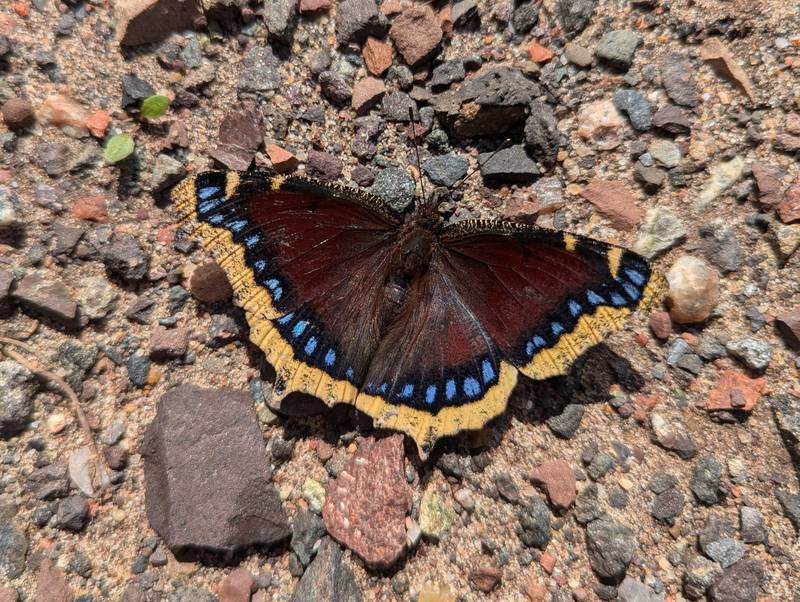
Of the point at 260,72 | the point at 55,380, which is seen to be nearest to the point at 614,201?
the point at 260,72

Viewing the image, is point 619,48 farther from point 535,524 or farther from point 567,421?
point 535,524

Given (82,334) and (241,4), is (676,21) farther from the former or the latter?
(82,334)

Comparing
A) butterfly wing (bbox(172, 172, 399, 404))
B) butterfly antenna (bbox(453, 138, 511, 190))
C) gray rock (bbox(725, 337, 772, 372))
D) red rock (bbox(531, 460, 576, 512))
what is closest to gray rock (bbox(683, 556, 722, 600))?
red rock (bbox(531, 460, 576, 512))

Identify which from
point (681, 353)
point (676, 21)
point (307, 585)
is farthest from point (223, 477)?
point (676, 21)

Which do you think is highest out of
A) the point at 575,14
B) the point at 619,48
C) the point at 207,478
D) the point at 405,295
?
the point at 575,14

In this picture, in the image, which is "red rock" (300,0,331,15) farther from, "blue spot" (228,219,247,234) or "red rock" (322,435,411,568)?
"red rock" (322,435,411,568)

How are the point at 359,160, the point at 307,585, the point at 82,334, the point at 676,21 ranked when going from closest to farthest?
1. the point at 307,585
2. the point at 82,334
3. the point at 676,21
4. the point at 359,160
